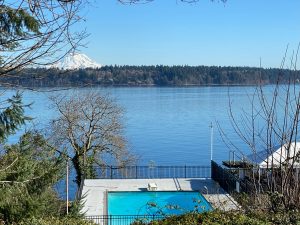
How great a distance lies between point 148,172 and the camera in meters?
29.6

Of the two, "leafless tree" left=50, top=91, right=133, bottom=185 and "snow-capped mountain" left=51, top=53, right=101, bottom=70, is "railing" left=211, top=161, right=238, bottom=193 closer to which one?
"leafless tree" left=50, top=91, right=133, bottom=185

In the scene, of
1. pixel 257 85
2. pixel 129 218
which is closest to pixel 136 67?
pixel 129 218

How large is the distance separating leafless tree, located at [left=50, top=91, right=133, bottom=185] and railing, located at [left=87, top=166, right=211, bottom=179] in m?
0.53

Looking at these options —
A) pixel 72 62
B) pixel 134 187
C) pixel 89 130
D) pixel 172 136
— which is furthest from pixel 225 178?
pixel 172 136

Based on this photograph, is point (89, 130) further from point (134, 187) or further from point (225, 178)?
point (225, 178)

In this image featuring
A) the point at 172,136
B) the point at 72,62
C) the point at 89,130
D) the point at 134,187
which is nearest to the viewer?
the point at 72,62

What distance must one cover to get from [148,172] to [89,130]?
6.93 meters

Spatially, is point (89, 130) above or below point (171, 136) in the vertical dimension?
above

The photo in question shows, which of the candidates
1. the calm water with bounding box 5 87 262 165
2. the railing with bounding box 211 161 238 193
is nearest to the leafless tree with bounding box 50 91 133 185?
the calm water with bounding box 5 87 262 165

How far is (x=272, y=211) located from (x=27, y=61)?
3065 mm

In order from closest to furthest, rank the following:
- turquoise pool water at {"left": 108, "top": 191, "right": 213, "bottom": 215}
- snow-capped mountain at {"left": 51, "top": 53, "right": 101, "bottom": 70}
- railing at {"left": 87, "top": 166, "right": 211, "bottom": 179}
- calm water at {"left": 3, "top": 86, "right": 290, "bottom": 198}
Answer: snow-capped mountain at {"left": 51, "top": 53, "right": 101, "bottom": 70} < turquoise pool water at {"left": 108, "top": 191, "right": 213, "bottom": 215} < railing at {"left": 87, "top": 166, "right": 211, "bottom": 179} < calm water at {"left": 3, "top": 86, "right": 290, "bottom": 198}

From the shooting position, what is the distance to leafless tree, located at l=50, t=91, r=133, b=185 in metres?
23.7

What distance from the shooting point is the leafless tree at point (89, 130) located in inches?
931

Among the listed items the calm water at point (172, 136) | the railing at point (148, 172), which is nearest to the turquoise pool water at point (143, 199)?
the railing at point (148, 172)
